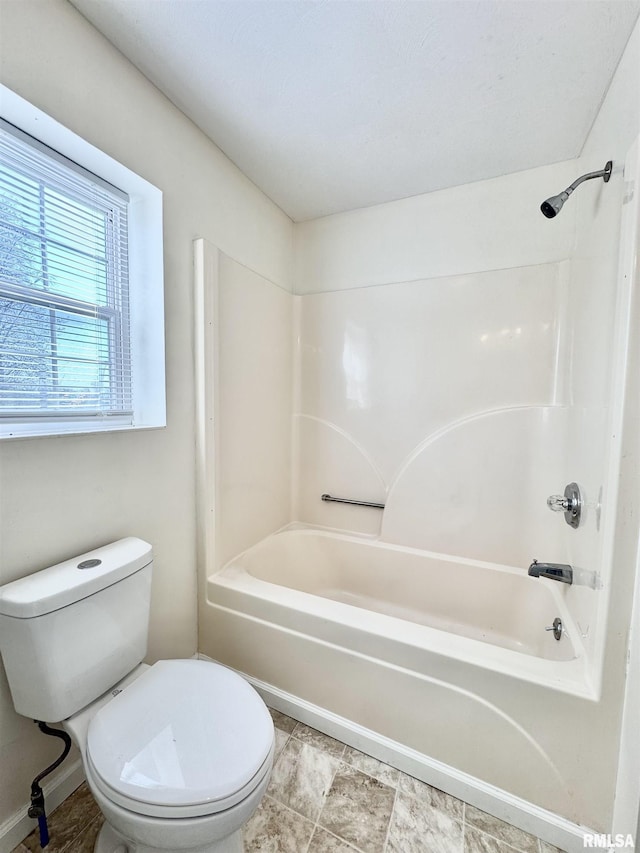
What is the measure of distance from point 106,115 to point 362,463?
1.81 meters

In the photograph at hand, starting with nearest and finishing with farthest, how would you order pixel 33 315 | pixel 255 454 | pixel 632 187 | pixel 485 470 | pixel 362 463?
1. pixel 632 187
2. pixel 33 315
3. pixel 485 470
4. pixel 255 454
5. pixel 362 463

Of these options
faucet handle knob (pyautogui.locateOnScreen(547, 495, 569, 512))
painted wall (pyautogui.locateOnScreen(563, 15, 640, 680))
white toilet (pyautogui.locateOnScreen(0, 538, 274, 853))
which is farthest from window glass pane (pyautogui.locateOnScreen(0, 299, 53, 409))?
faucet handle knob (pyautogui.locateOnScreen(547, 495, 569, 512))

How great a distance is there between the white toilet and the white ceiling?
1.62 m

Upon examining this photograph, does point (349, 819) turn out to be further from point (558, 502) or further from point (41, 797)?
point (558, 502)

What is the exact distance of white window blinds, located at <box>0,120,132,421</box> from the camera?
37.9 inches

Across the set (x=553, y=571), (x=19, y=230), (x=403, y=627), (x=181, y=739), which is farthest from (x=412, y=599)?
(x=19, y=230)

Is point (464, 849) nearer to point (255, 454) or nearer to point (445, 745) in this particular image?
point (445, 745)

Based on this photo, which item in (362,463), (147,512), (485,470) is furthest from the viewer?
(362,463)

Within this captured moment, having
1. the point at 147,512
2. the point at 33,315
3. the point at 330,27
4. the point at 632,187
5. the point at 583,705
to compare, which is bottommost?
the point at 583,705

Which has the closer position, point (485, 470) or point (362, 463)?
point (485, 470)

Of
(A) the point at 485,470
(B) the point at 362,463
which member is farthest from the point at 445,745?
(B) the point at 362,463

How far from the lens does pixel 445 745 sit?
1.10 meters

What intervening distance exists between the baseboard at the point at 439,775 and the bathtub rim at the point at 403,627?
304 millimetres

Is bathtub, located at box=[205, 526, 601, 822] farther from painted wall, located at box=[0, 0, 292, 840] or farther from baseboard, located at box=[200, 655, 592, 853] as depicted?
painted wall, located at box=[0, 0, 292, 840]
